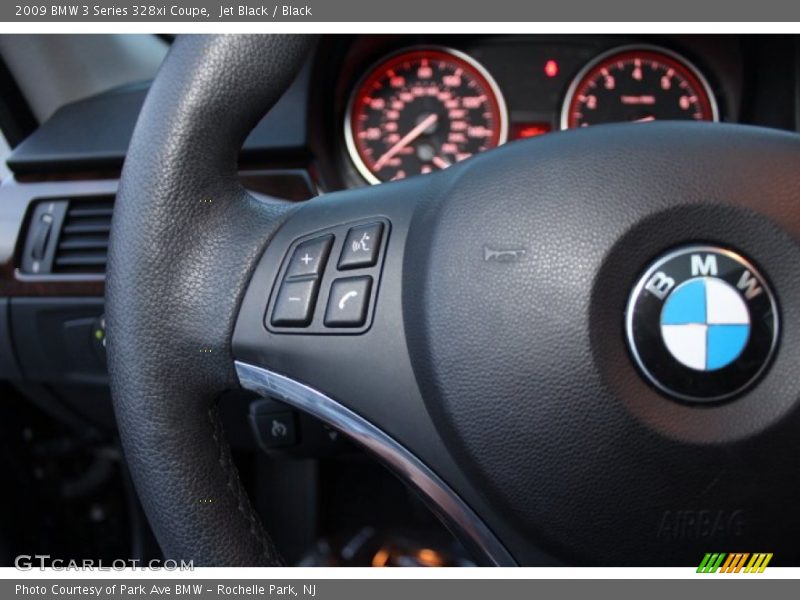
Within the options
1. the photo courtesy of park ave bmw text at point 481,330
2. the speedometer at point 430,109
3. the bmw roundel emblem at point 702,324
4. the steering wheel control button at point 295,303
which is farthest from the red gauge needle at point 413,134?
the bmw roundel emblem at point 702,324

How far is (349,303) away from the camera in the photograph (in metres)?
0.65

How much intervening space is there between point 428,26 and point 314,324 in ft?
2.19

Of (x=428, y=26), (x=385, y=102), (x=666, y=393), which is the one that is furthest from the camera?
(x=385, y=102)

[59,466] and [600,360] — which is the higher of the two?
[600,360]

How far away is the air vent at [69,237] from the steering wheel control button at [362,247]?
1.97ft

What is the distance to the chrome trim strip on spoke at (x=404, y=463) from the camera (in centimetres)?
64

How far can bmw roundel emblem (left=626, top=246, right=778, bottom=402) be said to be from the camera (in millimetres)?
575

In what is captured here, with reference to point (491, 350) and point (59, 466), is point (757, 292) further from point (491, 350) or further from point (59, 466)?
point (59, 466)

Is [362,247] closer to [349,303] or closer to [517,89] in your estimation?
[349,303]

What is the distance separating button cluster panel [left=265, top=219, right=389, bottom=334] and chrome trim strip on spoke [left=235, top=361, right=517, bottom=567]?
0.17 feet

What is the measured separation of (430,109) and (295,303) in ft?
2.55

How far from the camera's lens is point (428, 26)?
3.84ft

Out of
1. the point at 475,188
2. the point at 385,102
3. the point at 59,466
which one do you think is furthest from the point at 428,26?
the point at 59,466

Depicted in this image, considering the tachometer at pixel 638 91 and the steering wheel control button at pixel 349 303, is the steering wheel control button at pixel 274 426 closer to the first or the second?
the steering wheel control button at pixel 349 303
